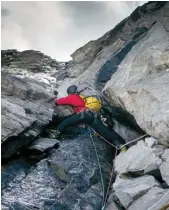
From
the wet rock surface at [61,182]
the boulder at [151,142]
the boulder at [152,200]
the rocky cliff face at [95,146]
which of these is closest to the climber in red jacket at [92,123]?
the rocky cliff face at [95,146]

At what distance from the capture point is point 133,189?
8.52m

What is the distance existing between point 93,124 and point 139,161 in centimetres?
438

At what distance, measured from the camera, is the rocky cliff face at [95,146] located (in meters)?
9.00

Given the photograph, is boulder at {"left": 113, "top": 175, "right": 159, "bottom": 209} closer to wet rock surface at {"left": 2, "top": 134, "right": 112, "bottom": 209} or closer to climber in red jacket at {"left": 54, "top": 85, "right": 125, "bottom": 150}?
wet rock surface at {"left": 2, "top": 134, "right": 112, "bottom": 209}

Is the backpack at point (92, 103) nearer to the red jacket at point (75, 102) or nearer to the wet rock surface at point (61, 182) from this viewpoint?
the red jacket at point (75, 102)

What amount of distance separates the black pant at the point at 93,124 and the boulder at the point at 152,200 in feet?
18.7

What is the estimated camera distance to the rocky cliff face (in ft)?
29.5

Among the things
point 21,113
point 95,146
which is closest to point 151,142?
point 95,146

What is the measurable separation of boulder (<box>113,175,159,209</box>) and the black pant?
4.59m

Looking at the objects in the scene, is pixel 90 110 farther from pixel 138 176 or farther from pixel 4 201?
pixel 4 201

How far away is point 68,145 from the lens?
1276cm

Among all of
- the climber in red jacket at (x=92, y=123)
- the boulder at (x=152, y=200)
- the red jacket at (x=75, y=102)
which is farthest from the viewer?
the red jacket at (x=75, y=102)

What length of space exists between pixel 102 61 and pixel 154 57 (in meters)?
7.31

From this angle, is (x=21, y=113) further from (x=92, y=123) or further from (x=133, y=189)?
(x=133, y=189)
